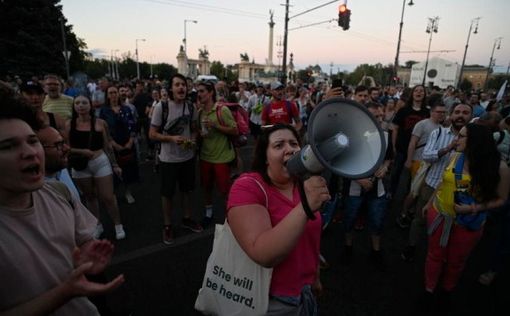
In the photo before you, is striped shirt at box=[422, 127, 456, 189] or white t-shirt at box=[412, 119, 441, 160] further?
white t-shirt at box=[412, 119, 441, 160]

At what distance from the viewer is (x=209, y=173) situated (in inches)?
164

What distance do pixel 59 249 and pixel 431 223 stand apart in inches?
112

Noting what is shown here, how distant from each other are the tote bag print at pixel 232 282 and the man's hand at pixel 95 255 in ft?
1.76

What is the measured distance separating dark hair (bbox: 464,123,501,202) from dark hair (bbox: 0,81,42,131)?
304cm

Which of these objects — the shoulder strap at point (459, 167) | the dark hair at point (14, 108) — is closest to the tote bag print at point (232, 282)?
the dark hair at point (14, 108)

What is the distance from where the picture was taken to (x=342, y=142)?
119 centimetres

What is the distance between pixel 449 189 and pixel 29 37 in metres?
32.8

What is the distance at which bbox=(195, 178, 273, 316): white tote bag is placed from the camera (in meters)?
1.42

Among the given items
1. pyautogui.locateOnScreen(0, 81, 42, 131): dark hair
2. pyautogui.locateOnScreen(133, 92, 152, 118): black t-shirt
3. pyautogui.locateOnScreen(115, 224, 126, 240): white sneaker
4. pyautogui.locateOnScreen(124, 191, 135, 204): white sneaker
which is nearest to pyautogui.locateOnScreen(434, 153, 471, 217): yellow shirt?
pyautogui.locateOnScreen(0, 81, 42, 131): dark hair

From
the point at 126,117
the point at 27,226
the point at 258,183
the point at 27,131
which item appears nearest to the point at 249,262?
the point at 258,183

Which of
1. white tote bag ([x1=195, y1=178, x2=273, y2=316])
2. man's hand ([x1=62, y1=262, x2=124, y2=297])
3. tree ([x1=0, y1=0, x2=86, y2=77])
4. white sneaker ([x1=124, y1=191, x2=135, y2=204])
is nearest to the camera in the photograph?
man's hand ([x1=62, y1=262, x2=124, y2=297])

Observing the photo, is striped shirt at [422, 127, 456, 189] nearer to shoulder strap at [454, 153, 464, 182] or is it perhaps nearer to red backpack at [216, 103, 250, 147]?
shoulder strap at [454, 153, 464, 182]

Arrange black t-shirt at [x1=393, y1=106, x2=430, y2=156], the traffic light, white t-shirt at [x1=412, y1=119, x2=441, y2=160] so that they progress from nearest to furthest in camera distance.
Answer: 1. white t-shirt at [x1=412, y1=119, x2=441, y2=160]
2. black t-shirt at [x1=393, y1=106, x2=430, y2=156]
3. the traffic light

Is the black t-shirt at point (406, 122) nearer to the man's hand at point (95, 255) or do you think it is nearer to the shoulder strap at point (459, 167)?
the shoulder strap at point (459, 167)
